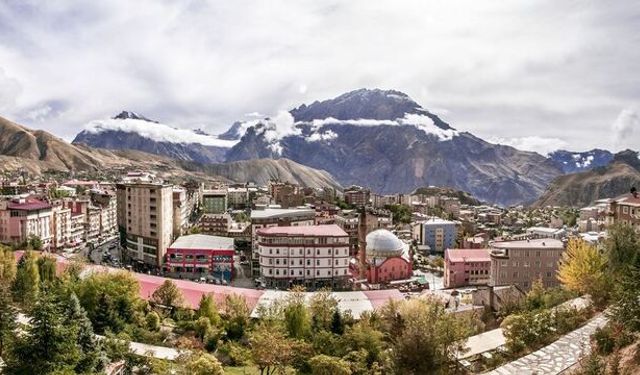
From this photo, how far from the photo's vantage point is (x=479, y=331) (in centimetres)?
2925

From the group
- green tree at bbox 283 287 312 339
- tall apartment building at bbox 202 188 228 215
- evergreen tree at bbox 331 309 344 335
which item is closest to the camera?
green tree at bbox 283 287 312 339

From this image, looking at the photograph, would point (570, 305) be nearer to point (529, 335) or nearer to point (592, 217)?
point (529, 335)

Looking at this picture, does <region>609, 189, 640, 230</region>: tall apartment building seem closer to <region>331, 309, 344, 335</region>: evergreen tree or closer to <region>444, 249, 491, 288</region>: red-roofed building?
<region>444, 249, 491, 288</region>: red-roofed building

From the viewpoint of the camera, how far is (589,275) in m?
27.4

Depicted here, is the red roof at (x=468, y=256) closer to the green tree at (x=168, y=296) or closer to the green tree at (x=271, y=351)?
the green tree at (x=168, y=296)

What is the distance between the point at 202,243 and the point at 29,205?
19680mm

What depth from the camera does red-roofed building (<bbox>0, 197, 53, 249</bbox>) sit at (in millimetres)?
57094

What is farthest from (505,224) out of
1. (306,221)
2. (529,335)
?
(529,335)

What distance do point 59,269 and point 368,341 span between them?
29332 mm

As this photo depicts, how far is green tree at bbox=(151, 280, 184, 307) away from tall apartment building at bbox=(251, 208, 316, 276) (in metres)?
20.0

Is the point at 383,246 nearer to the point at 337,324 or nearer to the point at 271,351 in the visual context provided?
the point at 337,324

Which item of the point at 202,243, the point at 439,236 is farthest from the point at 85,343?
the point at 439,236

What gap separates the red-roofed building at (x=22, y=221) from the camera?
57094 millimetres

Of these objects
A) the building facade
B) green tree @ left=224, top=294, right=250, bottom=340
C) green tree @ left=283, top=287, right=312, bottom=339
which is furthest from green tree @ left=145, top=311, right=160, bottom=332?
the building facade
